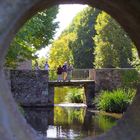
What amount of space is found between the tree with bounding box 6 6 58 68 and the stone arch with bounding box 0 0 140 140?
12.2 metres

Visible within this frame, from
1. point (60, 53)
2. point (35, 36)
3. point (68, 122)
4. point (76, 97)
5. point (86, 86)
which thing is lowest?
point (68, 122)

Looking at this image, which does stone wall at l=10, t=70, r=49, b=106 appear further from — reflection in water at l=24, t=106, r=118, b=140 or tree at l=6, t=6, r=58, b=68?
tree at l=6, t=6, r=58, b=68

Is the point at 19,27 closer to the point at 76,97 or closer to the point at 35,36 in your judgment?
the point at 35,36

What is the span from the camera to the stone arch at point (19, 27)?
4215 mm

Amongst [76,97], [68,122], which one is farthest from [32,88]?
[68,122]

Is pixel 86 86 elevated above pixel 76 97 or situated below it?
above

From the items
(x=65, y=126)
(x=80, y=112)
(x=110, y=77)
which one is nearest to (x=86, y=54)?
(x=110, y=77)

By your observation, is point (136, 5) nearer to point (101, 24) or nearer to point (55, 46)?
point (101, 24)

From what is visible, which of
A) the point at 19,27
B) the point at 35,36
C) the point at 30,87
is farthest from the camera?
the point at 30,87

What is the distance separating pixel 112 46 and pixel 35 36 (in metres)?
19.1

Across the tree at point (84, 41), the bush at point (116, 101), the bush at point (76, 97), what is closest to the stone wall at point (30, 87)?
the bush at point (116, 101)

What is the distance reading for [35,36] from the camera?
2473 centimetres

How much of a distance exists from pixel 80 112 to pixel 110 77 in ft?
19.3

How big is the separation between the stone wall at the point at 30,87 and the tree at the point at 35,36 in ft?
14.4
